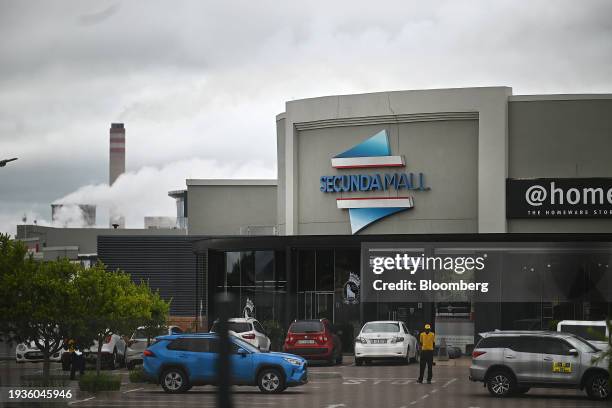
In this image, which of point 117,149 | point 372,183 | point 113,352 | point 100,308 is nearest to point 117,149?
point 117,149

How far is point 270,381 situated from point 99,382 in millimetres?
4067

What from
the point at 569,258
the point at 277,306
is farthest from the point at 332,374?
the point at 569,258

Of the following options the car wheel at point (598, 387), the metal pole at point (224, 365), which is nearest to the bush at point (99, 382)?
the car wheel at point (598, 387)

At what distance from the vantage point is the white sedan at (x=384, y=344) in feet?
117

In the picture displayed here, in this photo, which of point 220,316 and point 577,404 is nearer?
point 220,316

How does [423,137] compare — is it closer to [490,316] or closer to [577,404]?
[490,316]

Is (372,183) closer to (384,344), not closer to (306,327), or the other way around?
(306,327)

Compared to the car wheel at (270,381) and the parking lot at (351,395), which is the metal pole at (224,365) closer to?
the parking lot at (351,395)

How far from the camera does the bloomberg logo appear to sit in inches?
2000

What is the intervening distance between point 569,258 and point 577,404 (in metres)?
25.0

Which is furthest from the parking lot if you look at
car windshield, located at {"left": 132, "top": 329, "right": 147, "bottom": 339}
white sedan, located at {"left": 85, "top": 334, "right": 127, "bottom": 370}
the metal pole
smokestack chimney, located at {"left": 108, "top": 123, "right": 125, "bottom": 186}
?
smokestack chimney, located at {"left": 108, "top": 123, "right": 125, "bottom": 186}

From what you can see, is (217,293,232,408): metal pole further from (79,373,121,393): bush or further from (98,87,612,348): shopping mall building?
(98,87,612,348): shopping mall building

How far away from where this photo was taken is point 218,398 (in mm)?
6629

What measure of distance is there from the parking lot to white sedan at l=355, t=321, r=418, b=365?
5205 mm
